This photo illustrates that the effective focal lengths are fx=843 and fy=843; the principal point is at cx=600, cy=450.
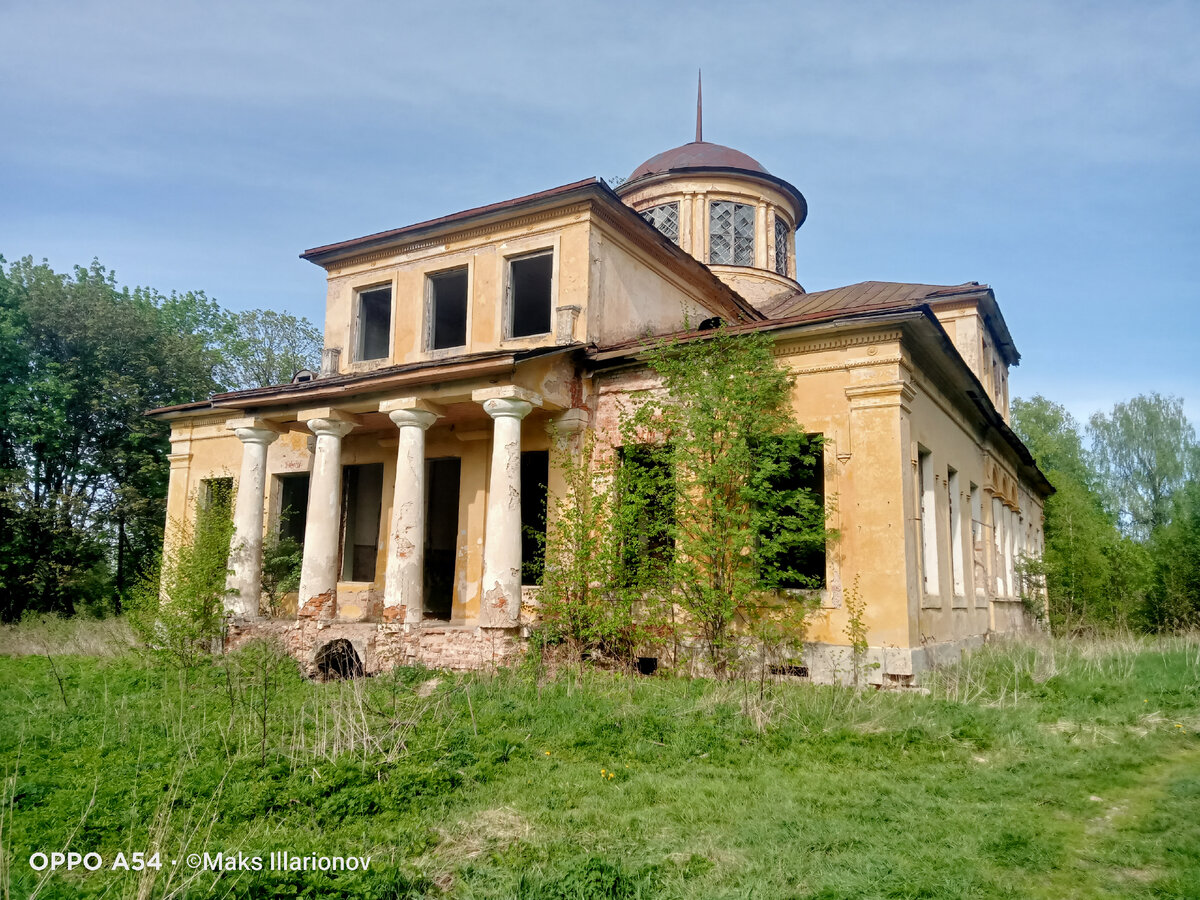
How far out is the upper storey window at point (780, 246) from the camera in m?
20.4

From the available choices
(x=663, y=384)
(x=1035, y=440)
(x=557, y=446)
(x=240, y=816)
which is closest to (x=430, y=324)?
(x=557, y=446)

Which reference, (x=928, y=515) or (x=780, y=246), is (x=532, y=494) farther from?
(x=780, y=246)

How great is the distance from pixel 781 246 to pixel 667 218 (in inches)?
116

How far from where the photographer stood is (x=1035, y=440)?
113 ft

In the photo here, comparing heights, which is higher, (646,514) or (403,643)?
(646,514)

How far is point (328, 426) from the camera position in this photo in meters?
13.6

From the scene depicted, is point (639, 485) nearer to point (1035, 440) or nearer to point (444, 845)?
point (444, 845)

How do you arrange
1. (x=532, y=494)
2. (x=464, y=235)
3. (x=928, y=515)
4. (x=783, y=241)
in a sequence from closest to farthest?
(x=928, y=515)
(x=464, y=235)
(x=532, y=494)
(x=783, y=241)

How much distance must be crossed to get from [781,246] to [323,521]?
1307 cm

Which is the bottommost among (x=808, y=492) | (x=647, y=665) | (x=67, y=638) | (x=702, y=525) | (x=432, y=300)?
(x=67, y=638)

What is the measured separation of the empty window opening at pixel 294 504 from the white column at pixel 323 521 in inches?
156

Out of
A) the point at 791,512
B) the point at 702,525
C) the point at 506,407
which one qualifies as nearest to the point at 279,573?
the point at 506,407

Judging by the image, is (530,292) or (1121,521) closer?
(530,292)

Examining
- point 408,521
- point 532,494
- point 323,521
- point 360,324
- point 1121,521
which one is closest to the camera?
point 408,521
